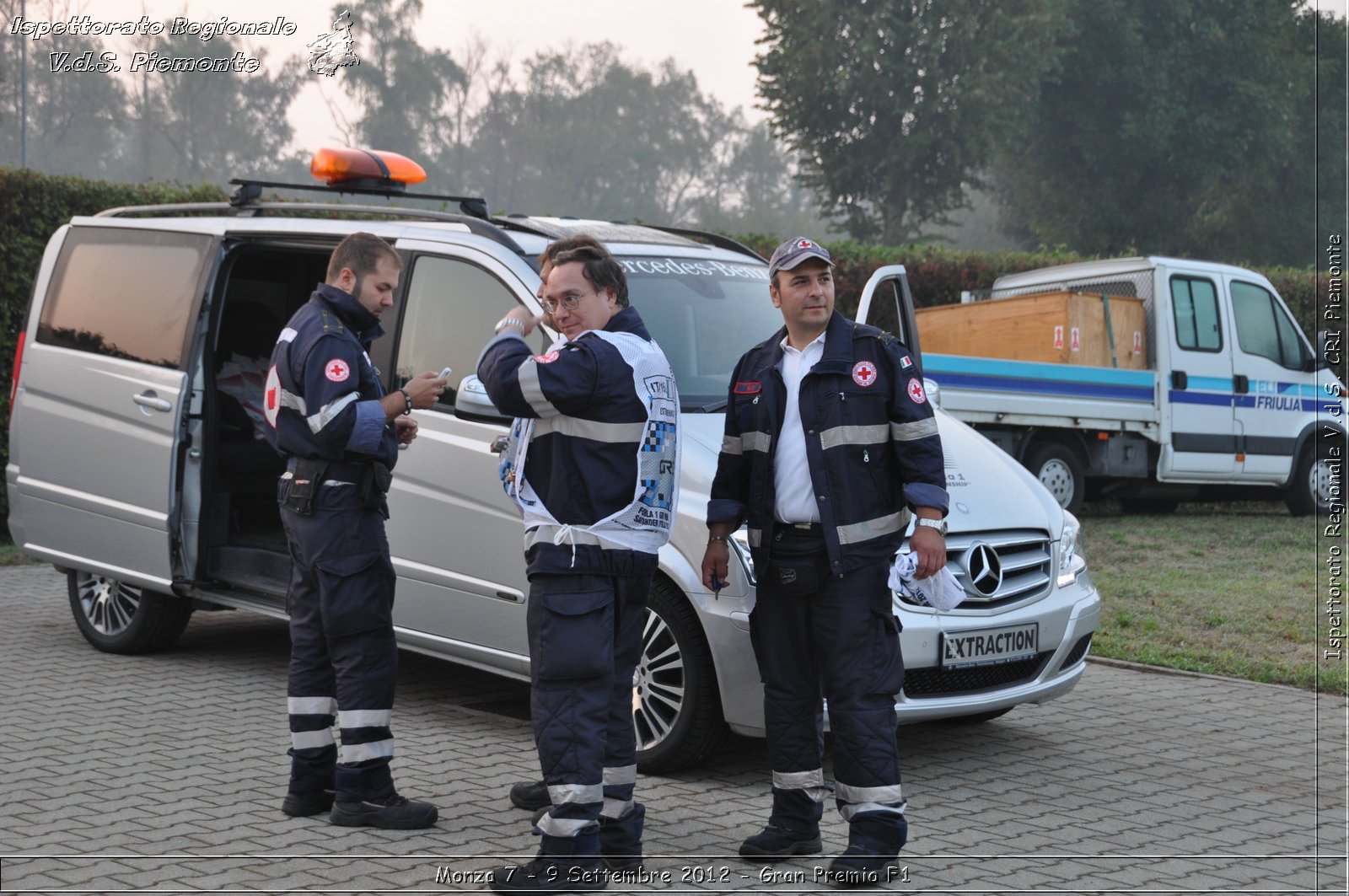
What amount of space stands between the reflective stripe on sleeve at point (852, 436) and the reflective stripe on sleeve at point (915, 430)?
0.16ft

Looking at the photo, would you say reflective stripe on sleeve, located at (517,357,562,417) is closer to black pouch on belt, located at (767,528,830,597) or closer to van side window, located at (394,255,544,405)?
black pouch on belt, located at (767,528,830,597)

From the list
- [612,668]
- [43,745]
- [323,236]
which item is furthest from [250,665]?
[612,668]

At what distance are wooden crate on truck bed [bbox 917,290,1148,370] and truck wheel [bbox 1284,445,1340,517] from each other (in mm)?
2367

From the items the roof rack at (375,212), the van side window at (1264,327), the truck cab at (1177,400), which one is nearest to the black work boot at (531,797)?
the roof rack at (375,212)

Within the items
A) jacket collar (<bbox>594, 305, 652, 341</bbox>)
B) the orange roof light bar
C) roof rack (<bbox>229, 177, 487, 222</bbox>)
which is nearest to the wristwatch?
jacket collar (<bbox>594, 305, 652, 341</bbox>)

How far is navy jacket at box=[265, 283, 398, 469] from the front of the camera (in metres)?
4.64

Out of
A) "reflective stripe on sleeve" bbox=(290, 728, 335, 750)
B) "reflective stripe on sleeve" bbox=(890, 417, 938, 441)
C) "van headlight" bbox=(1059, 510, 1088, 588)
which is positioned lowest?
"reflective stripe on sleeve" bbox=(290, 728, 335, 750)

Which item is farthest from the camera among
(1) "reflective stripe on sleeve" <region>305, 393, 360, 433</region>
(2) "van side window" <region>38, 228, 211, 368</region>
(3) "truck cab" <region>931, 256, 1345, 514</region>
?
(3) "truck cab" <region>931, 256, 1345, 514</region>

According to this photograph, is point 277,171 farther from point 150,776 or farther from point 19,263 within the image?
point 150,776

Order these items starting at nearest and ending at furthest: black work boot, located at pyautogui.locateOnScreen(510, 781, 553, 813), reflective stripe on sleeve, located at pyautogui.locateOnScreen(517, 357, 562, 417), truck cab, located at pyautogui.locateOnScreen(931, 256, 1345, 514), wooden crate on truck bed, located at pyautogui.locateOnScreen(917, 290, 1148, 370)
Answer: reflective stripe on sleeve, located at pyautogui.locateOnScreen(517, 357, 562, 417) < black work boot, located at pyautogui.locateOnScreen(510, 781, 553, 813) < truck cab, located at pyautogui.locateOnScreen(931, 256, 1345, 514) < wooden crate on truck bed, located at pyautogui.locateOnScreen(917, 290, 1148, 370)

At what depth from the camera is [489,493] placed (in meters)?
5.62

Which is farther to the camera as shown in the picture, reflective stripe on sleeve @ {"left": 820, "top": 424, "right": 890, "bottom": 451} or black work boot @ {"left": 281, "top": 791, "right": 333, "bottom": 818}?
black work boot @ {"left": 281, "top": 791, "right": 333, "bottom": 818}

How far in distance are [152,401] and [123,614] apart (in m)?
1.31

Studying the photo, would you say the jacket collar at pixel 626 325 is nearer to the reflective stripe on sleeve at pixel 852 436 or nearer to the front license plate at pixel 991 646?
the reflective stripe on sleeve at pixel 852 436
